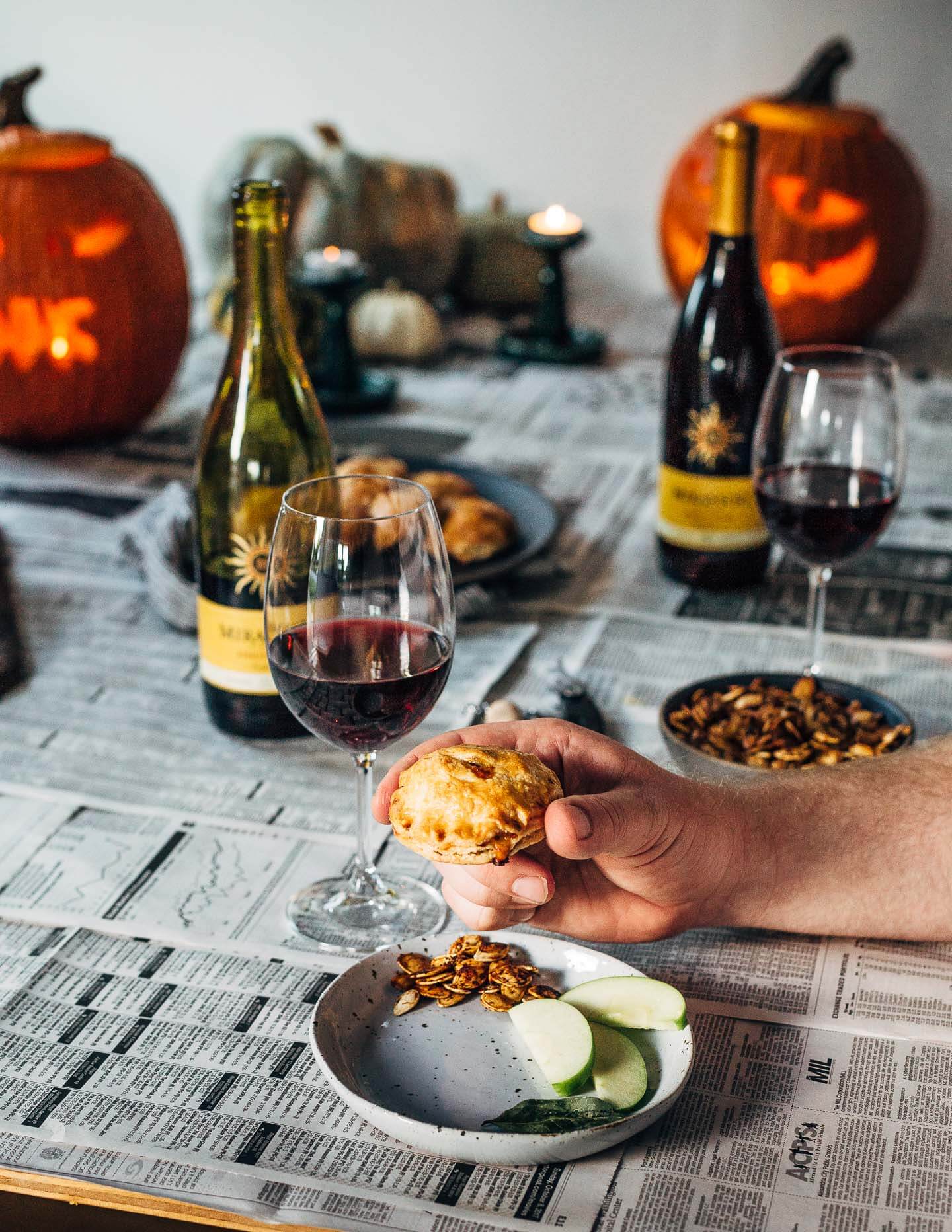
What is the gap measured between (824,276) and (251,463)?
4.04 feet

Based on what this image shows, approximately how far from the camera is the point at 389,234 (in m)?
2.13

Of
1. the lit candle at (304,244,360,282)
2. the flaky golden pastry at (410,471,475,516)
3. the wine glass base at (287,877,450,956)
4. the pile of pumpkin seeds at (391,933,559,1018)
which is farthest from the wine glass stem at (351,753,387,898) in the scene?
the lit candle at (304,244,360,282)

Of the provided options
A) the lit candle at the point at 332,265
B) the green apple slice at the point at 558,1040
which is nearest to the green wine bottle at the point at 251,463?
the green apple slice at the point at 558,1040

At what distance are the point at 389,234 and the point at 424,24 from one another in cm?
43

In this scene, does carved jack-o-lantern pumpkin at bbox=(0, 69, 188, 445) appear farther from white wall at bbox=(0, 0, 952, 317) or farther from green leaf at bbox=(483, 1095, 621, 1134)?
green leaf at bbox=(483, 1095, 621, 1134)

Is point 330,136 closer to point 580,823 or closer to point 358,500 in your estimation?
point 358,500

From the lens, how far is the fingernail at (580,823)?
2.07 feet

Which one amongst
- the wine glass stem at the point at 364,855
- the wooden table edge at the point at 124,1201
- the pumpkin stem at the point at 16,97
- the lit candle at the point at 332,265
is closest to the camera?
the wooden table edge at the point at 124,1201

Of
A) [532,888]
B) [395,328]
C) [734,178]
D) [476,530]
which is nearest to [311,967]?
[532,888]

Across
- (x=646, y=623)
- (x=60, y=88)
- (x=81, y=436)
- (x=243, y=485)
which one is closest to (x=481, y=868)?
(x=243, y=485)

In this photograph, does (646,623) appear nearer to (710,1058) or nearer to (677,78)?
(710,1058)

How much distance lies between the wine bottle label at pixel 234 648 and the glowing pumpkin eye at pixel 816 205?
4.27ft

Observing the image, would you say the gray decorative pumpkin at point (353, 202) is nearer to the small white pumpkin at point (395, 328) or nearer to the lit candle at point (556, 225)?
the small white pumpkin at point (395, 328)

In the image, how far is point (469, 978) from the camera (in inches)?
27.1
